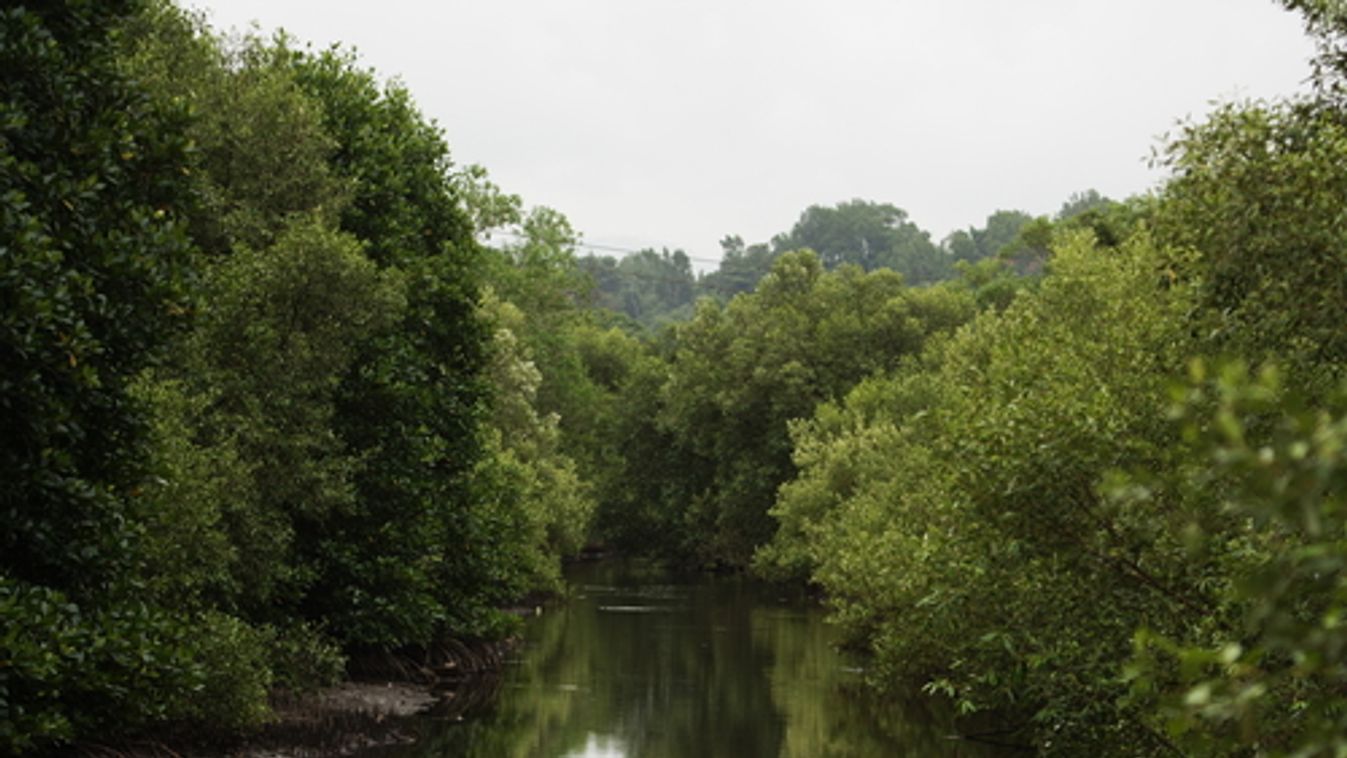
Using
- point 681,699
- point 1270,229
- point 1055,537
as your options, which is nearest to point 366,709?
point 681,699

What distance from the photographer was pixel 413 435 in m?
32.8

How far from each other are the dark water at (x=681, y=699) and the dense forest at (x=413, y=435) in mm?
2067

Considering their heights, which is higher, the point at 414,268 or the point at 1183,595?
the point at 414,268

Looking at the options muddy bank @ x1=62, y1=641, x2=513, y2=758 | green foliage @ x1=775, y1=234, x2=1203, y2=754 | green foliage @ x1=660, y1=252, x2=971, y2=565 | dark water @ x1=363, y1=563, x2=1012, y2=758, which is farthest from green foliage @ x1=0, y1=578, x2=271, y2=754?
green foliage @ x1=660, y1=252, x2=971, y2=565

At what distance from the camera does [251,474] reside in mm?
26562

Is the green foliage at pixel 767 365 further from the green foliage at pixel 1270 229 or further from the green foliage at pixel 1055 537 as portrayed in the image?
the green foliage at pixel 1270 229

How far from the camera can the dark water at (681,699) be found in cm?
3147

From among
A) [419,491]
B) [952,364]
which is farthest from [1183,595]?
[952,364]

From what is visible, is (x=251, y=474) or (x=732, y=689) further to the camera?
(x=732, y=689)

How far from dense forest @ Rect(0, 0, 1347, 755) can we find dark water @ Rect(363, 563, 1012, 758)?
207 centimetres

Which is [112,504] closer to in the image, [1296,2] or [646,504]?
[1296,2]

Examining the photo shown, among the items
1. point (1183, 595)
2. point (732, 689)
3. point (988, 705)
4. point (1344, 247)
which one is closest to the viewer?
point (1344, 247)

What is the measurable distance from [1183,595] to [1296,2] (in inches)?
266

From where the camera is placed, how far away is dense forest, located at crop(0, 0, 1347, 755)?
549 inches
